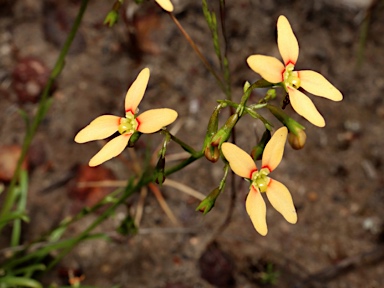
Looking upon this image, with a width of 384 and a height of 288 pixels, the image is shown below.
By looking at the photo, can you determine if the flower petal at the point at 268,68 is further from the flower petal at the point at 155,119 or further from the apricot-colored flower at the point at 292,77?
the flower petal at the point at 155,119

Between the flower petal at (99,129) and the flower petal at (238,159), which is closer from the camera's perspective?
the flower petal at (238,159)

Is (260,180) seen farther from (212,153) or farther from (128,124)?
(128,124)

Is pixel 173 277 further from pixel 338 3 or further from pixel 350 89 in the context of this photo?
pixel 338 3

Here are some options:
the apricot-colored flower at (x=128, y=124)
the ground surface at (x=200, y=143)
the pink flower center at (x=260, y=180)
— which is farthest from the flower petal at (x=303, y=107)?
the ground surface at (x=200, y=143)

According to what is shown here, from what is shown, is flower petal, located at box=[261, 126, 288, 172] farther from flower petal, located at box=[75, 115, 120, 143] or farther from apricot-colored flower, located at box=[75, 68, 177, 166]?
flower petal, located at box=[75, 115, 120, 143]

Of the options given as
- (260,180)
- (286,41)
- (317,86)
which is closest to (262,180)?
(260,180)

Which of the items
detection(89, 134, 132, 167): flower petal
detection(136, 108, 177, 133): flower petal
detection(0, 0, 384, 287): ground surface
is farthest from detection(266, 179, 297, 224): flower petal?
detection(0, 0, 384, 287): ground surface

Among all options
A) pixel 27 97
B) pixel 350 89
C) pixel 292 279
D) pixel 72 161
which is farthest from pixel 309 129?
pixel 27 97

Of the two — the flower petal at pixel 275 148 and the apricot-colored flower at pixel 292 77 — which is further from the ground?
the apricot-colored flower at pixel 292 77
